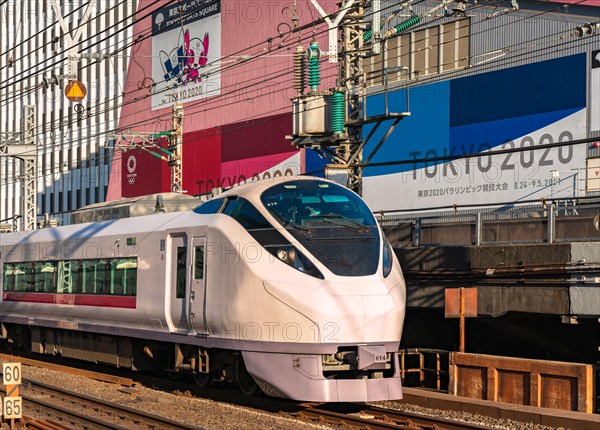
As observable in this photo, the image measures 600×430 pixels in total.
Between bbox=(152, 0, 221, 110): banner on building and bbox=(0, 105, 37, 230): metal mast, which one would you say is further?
bbox=(152, 0, 221, 110): banner on building

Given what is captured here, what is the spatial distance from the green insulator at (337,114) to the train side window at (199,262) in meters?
6.64

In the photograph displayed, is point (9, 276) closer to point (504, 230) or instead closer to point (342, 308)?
point (504, 230)

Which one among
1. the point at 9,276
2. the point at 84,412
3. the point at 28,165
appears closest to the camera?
the point at 84,412

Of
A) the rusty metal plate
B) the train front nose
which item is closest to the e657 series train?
the train front nose

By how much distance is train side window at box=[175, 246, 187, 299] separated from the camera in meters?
18.6

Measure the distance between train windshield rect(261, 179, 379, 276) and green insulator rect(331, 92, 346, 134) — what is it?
6.14m

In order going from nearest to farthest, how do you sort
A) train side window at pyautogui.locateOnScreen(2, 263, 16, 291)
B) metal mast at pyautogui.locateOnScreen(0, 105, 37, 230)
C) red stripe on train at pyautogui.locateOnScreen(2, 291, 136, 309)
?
red stripe on train at pyautogui.locateOnScreen(2, 291, 136, 309), train side window at pyautogui.locateOnScreen(2, 263, 16, 291), metal mast at pyautogui.locateOnScreen(0, 105, 37, 230)

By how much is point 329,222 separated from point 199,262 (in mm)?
2595

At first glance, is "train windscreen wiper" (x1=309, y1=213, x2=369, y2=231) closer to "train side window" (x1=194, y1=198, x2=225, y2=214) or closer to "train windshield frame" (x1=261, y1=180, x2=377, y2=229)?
"train windshield frame" (x1=261, y1=180, x2=377, y2=229)

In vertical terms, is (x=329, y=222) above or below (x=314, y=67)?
below

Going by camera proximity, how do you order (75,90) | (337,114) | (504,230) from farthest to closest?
(337,114) → (75,90) → (504,230)

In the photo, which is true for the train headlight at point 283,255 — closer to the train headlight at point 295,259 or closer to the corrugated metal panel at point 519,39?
the train headlight at point 295,259

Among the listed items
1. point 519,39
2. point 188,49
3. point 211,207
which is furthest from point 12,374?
point 188,49

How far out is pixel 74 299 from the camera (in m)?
23.5
